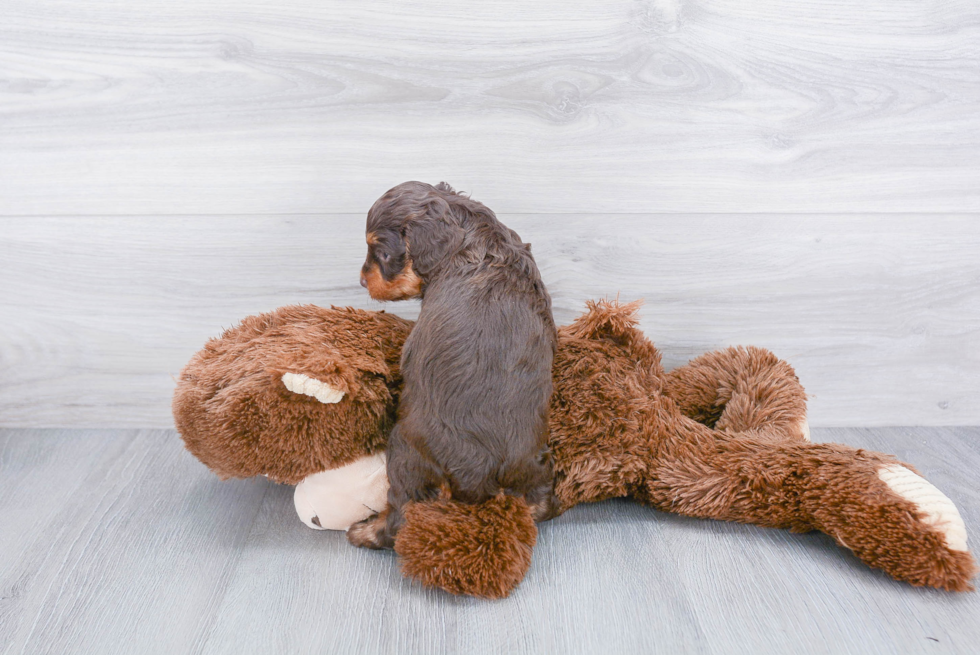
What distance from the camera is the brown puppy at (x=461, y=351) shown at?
85 cm

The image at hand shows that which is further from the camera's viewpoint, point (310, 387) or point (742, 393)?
point (742, 393)

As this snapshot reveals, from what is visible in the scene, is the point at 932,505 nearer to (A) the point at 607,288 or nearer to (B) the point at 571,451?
(B) the point at 571,451

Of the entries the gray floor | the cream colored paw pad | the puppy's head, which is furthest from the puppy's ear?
the cream colored paw pad

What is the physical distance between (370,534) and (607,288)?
1.92ft

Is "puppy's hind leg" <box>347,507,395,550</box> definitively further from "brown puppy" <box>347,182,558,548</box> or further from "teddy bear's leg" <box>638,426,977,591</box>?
"teddy bear's leg" <box>638,426,977,591</box>

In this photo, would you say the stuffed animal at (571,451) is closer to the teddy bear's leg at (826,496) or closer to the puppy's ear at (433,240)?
the teddy bear's leg at (826,496)

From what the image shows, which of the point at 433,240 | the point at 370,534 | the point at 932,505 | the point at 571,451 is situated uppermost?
the point at 433,240

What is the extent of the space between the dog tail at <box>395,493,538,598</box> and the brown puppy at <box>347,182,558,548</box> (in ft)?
0.08

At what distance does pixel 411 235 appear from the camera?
34.7 inches

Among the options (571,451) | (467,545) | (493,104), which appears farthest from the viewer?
(493,104)

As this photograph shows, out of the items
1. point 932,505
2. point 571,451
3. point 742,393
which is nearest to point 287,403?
point 571,451

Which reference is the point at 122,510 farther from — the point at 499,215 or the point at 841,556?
the point at 841,556

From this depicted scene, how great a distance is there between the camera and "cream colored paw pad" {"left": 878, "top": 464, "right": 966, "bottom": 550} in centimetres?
84

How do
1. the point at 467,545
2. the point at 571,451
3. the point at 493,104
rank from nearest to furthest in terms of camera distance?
the point at 467,545 → the point at 571,451 → the point at 493,104
